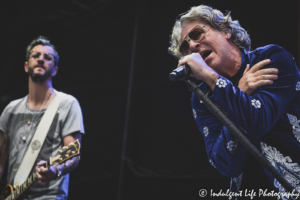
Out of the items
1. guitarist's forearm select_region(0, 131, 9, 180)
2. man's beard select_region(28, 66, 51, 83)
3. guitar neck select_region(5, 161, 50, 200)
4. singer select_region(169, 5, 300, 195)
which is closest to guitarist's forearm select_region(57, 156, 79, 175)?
guitar neck select_region(5, 161, 50, 200)

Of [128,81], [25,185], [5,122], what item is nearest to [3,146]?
[5,122]

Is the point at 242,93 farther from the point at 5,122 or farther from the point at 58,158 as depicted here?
the point at 5,122

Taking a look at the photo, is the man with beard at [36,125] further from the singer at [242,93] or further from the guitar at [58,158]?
the singer at [242,93]

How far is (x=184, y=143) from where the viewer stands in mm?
2992

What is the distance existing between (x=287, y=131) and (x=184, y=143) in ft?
5.67

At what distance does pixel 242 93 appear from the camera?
1.19 metres

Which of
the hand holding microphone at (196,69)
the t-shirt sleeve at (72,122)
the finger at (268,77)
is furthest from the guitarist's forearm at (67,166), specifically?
the finger at (268,77)

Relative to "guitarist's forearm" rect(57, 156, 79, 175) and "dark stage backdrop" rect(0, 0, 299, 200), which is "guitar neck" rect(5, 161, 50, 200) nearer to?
"guitarist's forearm" rect(57, 156, 79, 175)

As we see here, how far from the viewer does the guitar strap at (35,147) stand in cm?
248

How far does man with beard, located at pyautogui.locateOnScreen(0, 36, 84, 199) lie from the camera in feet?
7.69

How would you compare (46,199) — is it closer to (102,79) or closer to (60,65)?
(102,79)

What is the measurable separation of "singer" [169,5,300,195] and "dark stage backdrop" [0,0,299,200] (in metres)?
1.13

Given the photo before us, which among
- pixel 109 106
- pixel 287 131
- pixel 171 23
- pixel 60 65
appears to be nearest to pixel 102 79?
pixel 109 106

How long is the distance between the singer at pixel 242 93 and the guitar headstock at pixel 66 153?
110 cm
